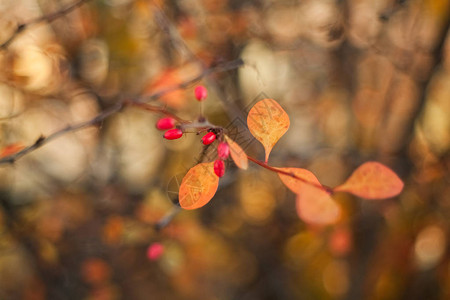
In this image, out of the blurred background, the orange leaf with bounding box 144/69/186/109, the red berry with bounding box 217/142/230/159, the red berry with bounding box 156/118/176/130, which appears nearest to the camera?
the red berry with bounding box 217/142/230/159

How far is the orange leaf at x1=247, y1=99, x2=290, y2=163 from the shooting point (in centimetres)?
66

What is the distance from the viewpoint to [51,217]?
7.97ft

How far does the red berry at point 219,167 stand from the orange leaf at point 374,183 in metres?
0.24

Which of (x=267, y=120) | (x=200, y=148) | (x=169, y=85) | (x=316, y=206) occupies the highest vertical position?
(x=267, y=120)

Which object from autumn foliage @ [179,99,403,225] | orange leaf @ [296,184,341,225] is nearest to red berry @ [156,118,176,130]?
autumn foliage @ [179,99,403,225]

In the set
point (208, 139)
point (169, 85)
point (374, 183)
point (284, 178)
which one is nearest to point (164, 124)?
point (208, 139)

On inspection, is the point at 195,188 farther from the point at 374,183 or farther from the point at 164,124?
the point at 374,183

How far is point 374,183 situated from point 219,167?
1.06 ft

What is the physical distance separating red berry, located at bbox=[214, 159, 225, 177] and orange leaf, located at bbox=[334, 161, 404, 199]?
0.78 ft

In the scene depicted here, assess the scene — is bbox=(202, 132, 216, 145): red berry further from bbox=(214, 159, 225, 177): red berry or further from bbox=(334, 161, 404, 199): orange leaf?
bbox=(334, 161, 404, 199): orange leaf

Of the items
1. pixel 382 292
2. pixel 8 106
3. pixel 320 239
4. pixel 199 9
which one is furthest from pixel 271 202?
pixel 8 106

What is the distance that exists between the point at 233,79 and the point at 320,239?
1.23 m

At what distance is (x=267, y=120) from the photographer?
66 centimetres

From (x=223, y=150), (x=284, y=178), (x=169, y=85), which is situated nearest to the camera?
(x=223, y=150)
